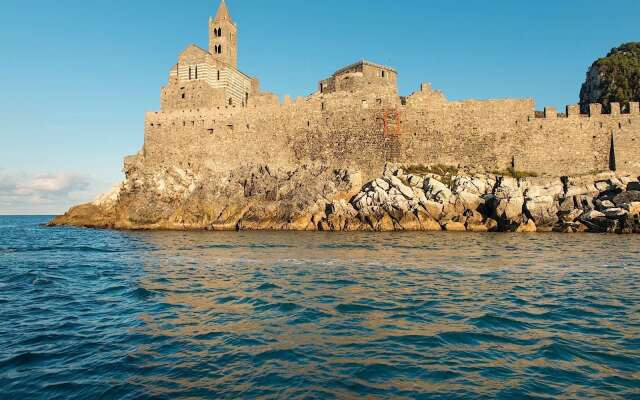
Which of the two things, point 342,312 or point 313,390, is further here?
point 342,312

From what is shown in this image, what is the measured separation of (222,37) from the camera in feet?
140

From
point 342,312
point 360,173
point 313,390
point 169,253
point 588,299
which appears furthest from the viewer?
point 360,173

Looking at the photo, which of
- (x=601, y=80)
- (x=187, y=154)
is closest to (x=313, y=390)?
(x=187, y=154)

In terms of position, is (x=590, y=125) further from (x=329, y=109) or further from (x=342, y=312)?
(x=342, y=312)

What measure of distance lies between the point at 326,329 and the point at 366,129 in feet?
97.5

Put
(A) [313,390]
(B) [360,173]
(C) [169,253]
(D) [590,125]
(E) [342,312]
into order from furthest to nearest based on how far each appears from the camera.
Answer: (B) [360,173], (D) [590,125], (C) [169,253], (E) [342,312], (A) [313,390]

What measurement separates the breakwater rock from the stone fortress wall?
1548 mm

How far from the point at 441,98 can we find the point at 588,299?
2735 cm

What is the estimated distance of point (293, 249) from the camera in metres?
20.6

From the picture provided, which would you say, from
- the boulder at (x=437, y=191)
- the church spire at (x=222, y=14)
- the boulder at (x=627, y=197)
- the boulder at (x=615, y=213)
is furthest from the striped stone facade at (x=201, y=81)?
the boulder at (x=627, y=197)

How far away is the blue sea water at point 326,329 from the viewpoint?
5.59m

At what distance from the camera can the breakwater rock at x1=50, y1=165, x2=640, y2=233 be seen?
95.5ft

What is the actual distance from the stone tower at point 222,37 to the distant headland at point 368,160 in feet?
0.42

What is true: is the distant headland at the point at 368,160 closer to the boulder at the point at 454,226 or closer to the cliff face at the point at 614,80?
the boulder at the point at 454,226
